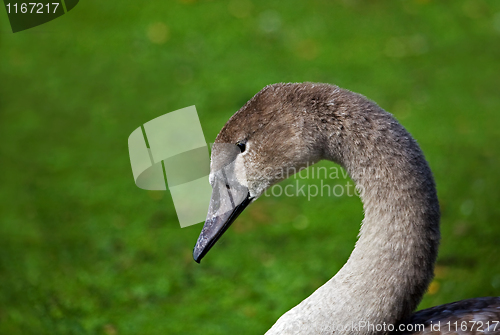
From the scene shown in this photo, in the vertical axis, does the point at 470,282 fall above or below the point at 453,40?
below

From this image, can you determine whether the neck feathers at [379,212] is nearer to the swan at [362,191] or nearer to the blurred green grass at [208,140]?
the swan at [362,191]

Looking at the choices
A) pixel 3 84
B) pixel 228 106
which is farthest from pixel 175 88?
pixel 3 84

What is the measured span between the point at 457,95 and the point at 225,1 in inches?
137

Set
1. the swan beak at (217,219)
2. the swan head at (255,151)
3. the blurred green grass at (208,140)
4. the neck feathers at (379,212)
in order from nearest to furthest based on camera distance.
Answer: the neck feathers at (379,212), the swan head at (255,151), the swan beak at (217,219), the blurred green grass at (208,140)

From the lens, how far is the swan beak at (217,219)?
2.59 meters

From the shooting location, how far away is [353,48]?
22.5 feet

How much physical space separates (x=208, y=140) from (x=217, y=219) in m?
3.09

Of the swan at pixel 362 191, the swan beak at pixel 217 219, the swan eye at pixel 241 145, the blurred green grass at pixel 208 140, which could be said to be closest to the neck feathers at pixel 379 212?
the swan at pixel 362 191

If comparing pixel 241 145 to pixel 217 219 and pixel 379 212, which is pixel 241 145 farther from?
pixel 379 212

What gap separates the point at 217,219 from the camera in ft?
8.62

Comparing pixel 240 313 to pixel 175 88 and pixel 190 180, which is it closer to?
pixel 190 180

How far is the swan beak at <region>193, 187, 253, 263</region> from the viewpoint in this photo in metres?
2.59

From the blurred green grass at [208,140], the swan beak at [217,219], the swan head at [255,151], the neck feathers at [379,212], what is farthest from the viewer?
the blurred green grass at [208,140]

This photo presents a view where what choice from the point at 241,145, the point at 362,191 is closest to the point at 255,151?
the point at 241,145
